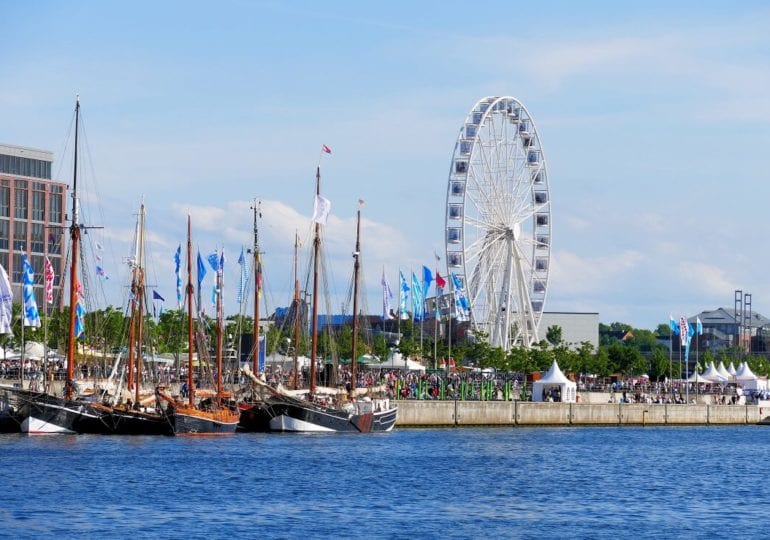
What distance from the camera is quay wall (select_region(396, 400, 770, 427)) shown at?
115938 mm

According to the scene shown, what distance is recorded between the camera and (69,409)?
297 feet

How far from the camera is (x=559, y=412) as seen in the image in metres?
129

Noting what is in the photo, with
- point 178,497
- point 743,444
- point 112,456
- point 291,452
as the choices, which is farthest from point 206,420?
point 743,444

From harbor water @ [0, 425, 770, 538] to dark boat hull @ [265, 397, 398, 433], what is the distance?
186 centimetres

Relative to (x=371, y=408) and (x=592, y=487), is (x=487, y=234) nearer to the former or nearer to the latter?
(x=371, y=408)

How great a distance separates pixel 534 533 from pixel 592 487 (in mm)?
17839

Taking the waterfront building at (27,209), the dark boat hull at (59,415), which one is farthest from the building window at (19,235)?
the dark boat hull at (59,415)

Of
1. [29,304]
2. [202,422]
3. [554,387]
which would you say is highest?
[29,304]

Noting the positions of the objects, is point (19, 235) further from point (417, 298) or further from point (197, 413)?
point (197, 413)

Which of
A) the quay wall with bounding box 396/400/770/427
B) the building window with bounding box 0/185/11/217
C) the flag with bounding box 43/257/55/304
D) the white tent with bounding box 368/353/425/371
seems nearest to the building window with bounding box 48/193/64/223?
the building window with bounding box 0/185/11/217

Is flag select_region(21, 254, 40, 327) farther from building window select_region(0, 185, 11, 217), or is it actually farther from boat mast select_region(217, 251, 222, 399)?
building window select_region(0, 185, 11, 217)

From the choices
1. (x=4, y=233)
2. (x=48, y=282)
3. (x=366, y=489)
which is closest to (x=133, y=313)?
(x=48, y=282)

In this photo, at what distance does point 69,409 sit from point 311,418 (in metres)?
17.2

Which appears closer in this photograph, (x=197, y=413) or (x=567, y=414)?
(x=197, y=413)
